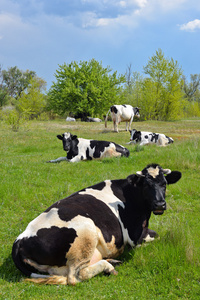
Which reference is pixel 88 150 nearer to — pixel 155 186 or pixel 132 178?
pixel 132 178

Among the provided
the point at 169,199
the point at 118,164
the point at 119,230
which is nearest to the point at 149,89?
the point at 118,164

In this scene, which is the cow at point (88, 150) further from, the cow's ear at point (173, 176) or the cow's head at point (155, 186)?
the cow's head at point (155, 186)

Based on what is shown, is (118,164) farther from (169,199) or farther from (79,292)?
(79,292)

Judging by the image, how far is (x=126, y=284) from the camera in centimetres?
382

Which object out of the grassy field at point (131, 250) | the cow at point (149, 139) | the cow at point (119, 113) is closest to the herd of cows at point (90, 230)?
the grassy field at point (131, 250)

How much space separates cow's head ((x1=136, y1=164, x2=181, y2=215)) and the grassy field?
0.59 m

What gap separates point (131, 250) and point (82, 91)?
4306 cm

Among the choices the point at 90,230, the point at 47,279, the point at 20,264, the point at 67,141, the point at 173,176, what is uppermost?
the point at 173,176

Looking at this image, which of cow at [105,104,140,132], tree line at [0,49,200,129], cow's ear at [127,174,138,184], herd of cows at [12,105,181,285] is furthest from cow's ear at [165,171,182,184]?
tree line at [0,49,200,129]

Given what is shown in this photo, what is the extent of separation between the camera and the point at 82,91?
46062 millimetres

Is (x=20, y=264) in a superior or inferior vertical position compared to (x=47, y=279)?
superior

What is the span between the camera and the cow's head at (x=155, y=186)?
14.3ft

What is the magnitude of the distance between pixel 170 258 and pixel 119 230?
33.7 inches

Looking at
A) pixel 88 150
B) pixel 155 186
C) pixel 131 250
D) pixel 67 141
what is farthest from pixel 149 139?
pixel 131 250
